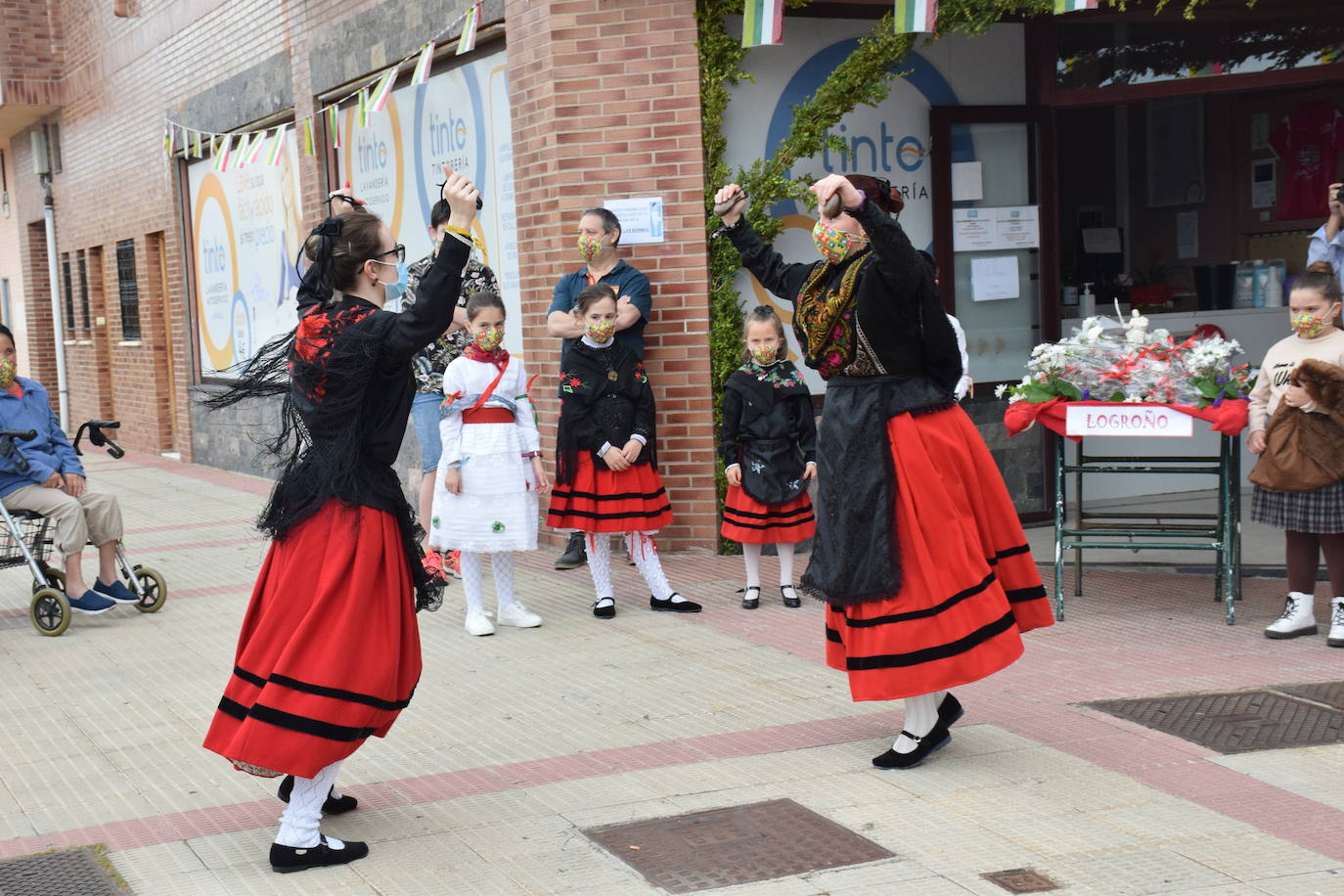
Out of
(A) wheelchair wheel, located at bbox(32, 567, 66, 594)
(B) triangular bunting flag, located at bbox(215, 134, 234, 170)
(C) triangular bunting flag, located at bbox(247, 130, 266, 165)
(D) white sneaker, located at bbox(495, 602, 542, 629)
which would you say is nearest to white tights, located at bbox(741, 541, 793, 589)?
(D) white sneaker, located at bbox(495, 602, 542, 629)

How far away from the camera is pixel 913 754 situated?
5.14 meters

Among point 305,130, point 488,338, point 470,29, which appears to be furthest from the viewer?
point 305,130

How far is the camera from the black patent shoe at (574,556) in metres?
9.42

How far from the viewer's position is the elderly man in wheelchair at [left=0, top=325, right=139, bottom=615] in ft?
26.6

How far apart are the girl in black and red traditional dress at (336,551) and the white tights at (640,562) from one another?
337 centimetres

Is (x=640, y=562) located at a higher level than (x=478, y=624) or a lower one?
higher

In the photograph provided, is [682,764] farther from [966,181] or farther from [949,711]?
[966,181]

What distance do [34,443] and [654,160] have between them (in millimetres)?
3962

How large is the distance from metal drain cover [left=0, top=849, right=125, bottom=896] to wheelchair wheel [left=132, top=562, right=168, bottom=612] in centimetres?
414

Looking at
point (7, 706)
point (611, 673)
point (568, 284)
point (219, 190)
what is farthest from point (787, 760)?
point (219, 190)

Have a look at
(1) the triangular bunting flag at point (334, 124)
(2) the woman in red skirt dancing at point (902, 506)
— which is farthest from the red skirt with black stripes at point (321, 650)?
(1) the triangular bunting flag at point (334, 124)

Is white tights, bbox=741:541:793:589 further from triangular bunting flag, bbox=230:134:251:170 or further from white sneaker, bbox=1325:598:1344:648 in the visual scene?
triangular bunting flag, bbox=230:134:251:170

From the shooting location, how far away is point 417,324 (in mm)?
4176

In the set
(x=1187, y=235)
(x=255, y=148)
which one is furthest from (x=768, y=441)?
(x=255, y=148)
